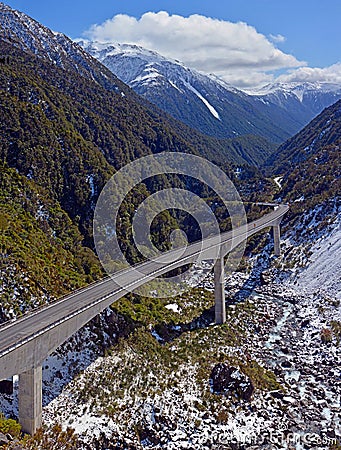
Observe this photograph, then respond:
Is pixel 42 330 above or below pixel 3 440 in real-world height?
above

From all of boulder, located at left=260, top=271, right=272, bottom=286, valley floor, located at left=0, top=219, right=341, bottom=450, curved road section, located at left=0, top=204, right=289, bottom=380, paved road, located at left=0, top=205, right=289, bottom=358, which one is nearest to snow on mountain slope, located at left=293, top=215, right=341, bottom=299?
boulder, located at left=260, top=271, right=272, bottom=286

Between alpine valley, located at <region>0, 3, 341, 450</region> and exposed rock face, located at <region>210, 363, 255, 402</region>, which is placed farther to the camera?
exposed rock face, located at <region>210, 363, 255, 402</region>

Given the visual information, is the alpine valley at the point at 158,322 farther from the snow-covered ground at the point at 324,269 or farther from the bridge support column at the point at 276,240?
the bridge support column at the point at 276,240

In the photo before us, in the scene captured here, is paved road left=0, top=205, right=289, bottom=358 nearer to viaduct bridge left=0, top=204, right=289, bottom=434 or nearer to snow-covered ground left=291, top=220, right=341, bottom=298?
viaduct bridge left=0, top=204, right=289, bottom=434

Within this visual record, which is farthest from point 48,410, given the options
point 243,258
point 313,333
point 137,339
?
point 243,258

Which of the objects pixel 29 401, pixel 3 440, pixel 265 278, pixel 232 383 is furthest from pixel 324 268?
pixel 3 440

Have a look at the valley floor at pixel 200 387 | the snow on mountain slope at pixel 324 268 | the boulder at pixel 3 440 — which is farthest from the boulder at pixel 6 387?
the snow on mountain slope at pixel 324 268

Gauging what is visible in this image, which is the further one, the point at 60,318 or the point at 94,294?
the point at 94,294

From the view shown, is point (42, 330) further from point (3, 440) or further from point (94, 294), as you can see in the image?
point (94, 294)
